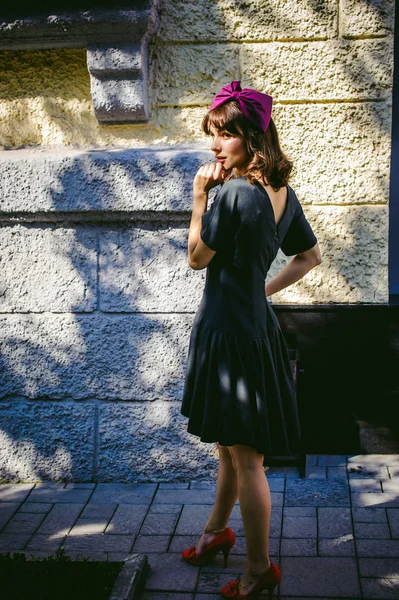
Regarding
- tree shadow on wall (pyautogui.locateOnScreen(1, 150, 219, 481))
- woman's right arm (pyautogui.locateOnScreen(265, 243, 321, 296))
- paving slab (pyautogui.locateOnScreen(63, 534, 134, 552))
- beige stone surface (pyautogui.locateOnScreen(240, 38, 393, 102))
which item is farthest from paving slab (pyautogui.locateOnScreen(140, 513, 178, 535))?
beige stone surface (pyautogui.locateOnScreen(240, 38, 393, 102))

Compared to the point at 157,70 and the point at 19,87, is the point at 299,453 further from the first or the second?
the point at 19,87

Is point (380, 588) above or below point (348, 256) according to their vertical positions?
below

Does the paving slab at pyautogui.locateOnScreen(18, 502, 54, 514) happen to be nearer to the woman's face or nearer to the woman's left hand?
the woman's left hand

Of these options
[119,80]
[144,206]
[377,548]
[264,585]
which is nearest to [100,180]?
[144,206]

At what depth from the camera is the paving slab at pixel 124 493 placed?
12.9 ft

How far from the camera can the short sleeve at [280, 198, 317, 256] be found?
10.2 feet

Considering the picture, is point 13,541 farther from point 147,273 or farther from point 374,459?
point 374,459

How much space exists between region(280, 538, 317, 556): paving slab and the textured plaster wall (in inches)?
32.4

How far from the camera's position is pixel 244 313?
2.82 meters

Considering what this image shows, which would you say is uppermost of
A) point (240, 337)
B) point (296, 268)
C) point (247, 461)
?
point (296, 268)

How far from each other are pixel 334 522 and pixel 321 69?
2.41 m

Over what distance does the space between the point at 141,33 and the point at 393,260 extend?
2.17 m

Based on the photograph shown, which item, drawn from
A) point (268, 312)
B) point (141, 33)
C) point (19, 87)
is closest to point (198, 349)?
point (268, 312)

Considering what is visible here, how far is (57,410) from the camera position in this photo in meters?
4.14
